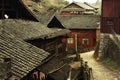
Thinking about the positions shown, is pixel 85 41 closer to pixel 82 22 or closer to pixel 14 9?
pixel 82 22

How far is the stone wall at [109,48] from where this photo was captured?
30.5 metres

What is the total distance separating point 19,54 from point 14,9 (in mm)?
8836

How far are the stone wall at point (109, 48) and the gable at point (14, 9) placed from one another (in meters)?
13.6

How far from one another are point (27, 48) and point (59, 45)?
1394 cm

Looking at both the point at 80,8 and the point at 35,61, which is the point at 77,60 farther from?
the point at 80,8

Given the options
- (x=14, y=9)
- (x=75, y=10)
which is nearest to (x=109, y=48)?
(x=14, y=9)

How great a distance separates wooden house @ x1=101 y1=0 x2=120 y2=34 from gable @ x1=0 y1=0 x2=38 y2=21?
15332 mm

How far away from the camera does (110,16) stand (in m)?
33.4

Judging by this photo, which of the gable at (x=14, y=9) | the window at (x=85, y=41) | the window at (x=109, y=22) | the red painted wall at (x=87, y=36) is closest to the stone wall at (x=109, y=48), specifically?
the window at (x=109, y=22)

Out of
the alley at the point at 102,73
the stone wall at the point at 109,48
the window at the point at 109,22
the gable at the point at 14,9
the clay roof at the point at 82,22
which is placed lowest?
the alley at the point at 102,73

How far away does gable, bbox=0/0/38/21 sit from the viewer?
18.6 meters

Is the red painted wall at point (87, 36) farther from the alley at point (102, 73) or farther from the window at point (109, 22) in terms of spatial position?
the alley at point (102, 73)

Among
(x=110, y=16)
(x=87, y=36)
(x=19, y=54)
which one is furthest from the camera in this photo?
(x=87, y=36)

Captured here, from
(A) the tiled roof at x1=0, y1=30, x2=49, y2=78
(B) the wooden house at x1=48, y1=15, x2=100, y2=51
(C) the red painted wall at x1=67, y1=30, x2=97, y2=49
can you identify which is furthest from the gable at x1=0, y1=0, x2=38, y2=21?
(C) the red painted wall at x1=67, y1=30, x2=97, y2=49
